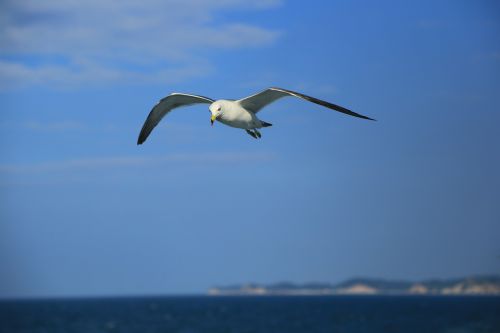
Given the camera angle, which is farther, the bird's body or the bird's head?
the bird's body

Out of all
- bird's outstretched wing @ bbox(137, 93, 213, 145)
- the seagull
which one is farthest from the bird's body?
bird's outstretched wing @ bbox(137, 93, 213, 145)

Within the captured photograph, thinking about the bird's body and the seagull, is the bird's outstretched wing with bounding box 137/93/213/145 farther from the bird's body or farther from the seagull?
the bird's body

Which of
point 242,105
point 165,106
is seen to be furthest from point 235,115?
point 165,106

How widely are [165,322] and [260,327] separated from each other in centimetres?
1217

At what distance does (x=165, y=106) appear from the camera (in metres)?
16.5

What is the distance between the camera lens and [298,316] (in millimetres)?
90688

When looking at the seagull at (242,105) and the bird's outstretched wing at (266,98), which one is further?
the seagull at (242,105)

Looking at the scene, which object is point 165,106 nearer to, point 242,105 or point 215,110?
point 242,105

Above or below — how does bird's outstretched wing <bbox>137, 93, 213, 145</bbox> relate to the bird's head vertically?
above

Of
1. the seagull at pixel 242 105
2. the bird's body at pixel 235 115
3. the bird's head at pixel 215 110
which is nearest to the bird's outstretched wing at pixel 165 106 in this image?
the seagull at pixel 242 105

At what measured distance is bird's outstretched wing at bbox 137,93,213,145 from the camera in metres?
15.8

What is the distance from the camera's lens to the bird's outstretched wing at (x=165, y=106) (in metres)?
15.8

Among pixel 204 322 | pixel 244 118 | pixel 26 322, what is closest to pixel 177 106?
pixel 244 118

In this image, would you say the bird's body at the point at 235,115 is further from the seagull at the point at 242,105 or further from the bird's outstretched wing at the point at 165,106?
the bird's outstretched wing at the point at 165,106
